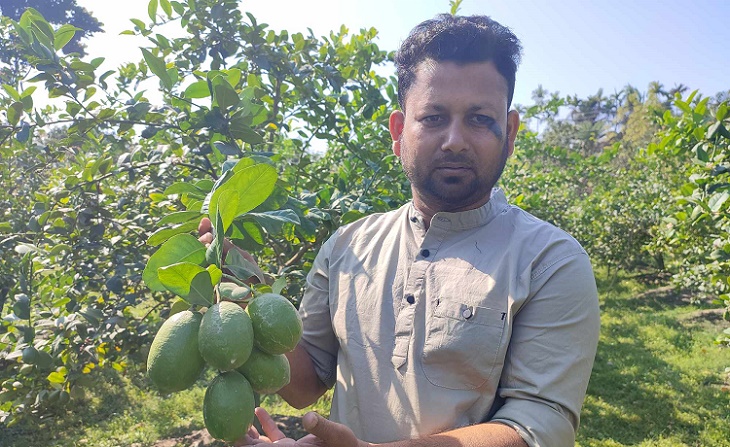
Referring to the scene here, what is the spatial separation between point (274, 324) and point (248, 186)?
27cm

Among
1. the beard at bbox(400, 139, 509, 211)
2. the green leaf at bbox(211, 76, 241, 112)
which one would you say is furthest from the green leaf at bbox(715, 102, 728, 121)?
the green leaf at bbox(211, 76, 241, 112)

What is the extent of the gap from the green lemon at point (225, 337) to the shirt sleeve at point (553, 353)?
61 cm

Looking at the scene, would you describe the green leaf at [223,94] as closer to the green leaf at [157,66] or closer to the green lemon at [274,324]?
the green leaf at [157,66]

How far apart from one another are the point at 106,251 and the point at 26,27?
3.99ft

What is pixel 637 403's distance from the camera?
15.1 ft

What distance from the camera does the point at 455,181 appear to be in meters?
1.37

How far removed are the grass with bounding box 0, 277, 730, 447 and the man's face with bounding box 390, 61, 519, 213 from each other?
3.19 meters

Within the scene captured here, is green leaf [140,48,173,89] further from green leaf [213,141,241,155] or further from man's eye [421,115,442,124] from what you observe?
man's eye [421,115,442,124]

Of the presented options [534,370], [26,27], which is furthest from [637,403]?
[26,27]

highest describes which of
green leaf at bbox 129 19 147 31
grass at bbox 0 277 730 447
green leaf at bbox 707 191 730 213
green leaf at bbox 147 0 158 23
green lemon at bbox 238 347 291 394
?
green leaf at bbox 147 0 158 23

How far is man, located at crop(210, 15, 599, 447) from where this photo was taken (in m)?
1.17

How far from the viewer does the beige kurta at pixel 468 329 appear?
1.17 meters

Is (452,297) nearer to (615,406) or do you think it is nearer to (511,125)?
(511,125)

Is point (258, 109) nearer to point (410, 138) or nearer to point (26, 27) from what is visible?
point (410, 138)
